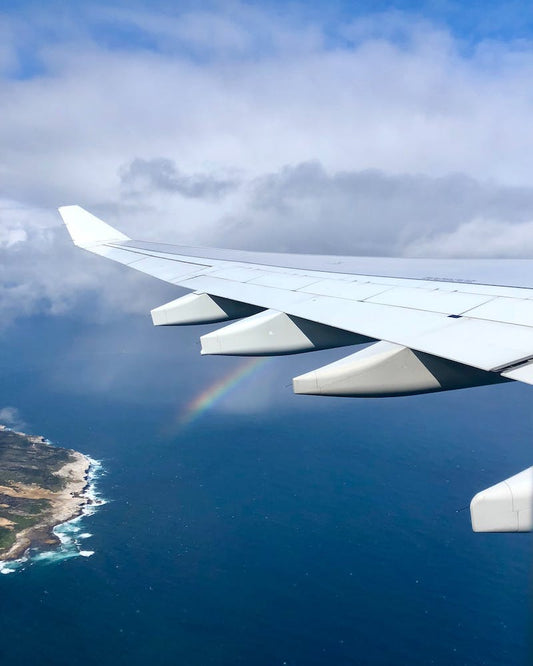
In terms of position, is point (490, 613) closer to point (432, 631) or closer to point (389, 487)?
point (432, 631)

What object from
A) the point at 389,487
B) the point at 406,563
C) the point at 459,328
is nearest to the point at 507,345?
the point at 459,328

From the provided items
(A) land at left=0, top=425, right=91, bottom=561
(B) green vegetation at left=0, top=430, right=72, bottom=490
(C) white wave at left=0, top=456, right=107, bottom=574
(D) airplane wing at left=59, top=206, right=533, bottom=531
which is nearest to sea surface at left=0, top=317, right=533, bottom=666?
(C) white wave at left=0, top=456, right=107, bottom=574

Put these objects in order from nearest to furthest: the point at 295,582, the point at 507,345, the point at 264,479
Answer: the point at 507,345, the point at 295,582, the point at 264,479

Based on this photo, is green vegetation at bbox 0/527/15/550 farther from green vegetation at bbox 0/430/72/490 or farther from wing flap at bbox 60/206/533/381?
wing flap at bbox 60/206/533/381

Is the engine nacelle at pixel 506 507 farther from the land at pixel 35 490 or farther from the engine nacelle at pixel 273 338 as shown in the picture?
the land at pixel 35 490

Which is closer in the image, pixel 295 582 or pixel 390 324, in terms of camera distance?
pixel 390 324

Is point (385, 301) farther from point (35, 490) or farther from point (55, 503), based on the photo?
point (35, 490)
